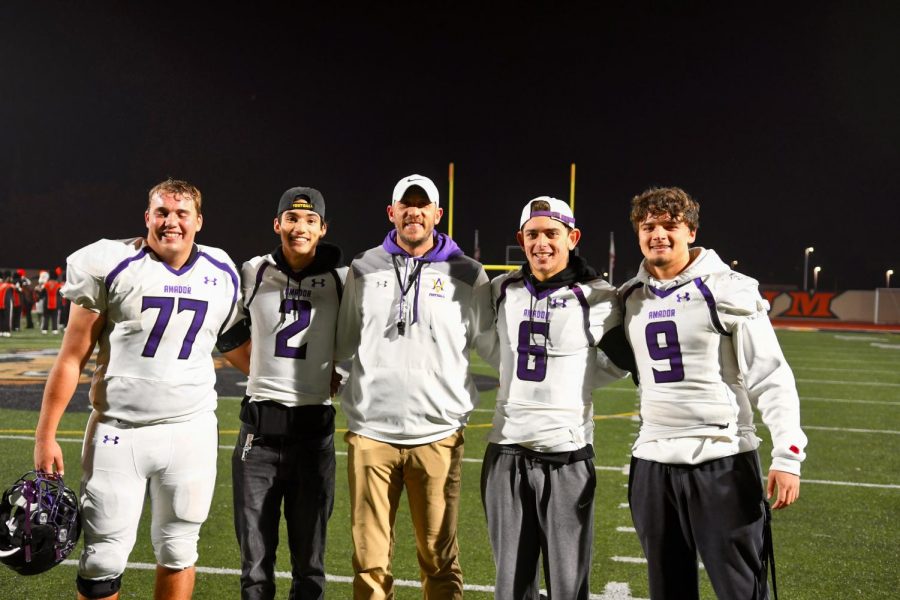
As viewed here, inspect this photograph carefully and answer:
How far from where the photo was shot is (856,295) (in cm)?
3081

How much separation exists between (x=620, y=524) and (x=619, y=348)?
2.05 m

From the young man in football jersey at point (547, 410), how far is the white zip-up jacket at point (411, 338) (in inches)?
6.4

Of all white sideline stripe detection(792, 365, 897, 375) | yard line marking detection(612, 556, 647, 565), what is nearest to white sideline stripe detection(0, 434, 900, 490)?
yard line marking detection(612, 556, 647, 565)

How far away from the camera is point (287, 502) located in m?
3.17

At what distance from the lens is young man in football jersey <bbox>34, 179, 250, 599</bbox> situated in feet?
9.15

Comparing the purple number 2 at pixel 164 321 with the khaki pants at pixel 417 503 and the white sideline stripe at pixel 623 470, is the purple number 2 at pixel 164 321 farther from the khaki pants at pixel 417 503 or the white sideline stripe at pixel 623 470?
the white sideline stripe at pixel 623 470

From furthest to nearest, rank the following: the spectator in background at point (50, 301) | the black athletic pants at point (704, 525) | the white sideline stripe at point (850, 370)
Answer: the spectator in background at point (50, 301) → the white sideline stripe at point (850, 370) → the black athletic pants at point (704, 525)

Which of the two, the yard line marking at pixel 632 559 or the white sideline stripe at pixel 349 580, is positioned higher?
the yard line marking at pixel 632 559

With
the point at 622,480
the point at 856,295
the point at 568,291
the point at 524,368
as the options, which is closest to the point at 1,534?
the point at 524,368

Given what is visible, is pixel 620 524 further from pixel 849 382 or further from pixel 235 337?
pixel 849 382

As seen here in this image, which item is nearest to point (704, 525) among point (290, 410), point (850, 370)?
point (290, 410)

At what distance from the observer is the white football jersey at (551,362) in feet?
9.37

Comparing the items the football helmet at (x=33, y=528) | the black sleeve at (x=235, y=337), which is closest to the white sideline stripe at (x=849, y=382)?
the black sleeve at (x=235, y=337)

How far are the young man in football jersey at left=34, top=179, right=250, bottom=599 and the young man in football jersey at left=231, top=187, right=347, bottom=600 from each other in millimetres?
207
